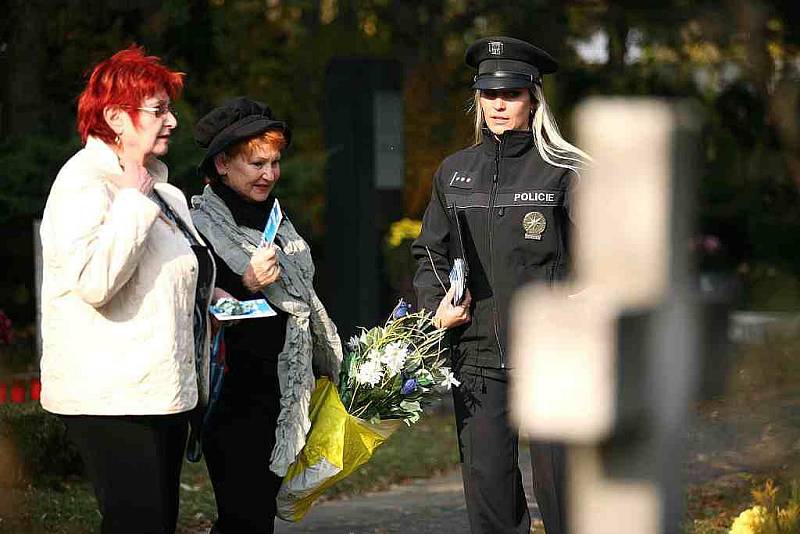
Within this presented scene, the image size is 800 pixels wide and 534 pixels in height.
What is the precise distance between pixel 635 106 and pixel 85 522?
586cm

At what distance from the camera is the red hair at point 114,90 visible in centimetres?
430

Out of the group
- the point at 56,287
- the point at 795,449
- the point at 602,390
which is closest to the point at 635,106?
the point at 602,390

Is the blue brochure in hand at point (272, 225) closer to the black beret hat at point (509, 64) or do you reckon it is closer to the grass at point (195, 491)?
the black beret hat at point (509, 64)

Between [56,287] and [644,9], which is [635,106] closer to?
[56,287]

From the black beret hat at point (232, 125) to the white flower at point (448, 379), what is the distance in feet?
3.04

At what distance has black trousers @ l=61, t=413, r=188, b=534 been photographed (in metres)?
4.15

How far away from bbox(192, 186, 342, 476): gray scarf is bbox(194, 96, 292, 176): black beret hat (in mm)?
160

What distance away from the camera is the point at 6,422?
7277mm

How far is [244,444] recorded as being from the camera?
4.88m

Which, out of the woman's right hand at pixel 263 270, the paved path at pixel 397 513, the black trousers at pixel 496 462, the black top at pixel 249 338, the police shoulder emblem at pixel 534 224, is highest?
the police shoulder emblem at pixel 534 224

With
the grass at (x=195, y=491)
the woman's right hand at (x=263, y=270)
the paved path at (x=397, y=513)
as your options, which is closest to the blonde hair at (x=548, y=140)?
the woman's right hand at (x=263, y=270)

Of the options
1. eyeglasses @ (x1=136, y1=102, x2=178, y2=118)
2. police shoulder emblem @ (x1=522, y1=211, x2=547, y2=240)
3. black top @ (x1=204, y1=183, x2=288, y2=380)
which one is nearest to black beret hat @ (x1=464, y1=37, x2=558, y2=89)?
police shoulder emblem @ (x1=522, y1=211, x2=547, y2=240)

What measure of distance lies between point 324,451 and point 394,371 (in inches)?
14.7

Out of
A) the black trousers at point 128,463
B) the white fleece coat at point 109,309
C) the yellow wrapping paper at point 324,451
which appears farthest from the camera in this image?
the yellow wrapping paper at point 324,451
